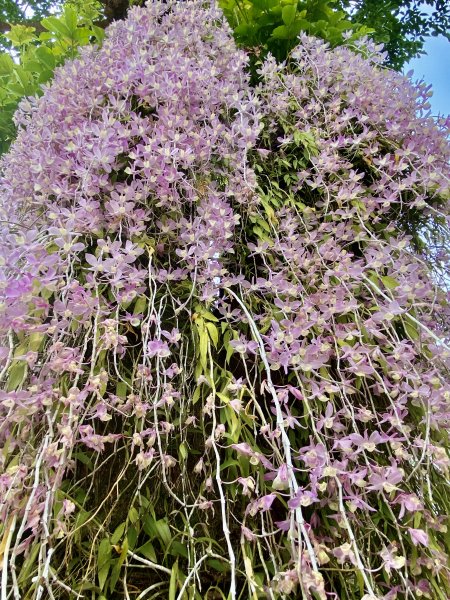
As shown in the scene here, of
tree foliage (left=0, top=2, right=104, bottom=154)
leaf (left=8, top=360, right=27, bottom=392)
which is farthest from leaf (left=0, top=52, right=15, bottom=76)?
leaf (left=8, top=360, right=27, bottom=392)

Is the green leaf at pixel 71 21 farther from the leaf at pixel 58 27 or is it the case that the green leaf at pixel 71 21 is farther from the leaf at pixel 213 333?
the leaf at pixel 213 333

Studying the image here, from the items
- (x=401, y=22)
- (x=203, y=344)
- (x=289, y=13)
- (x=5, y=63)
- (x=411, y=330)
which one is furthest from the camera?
(x=401, y=22)

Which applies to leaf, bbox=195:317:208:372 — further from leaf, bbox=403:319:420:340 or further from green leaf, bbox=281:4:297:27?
green leaf, bbox=281:4:297:27

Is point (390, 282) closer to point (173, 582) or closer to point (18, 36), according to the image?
point (173, 582)

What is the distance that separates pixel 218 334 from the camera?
79 cm

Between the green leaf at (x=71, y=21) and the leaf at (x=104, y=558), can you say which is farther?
the green leaf at (x=71, y=21)

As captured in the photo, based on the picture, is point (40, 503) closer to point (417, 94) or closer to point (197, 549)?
point (197, 549)

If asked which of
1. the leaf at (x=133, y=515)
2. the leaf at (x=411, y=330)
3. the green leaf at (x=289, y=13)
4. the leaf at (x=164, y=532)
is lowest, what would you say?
the leaf at (x=164, y=532)

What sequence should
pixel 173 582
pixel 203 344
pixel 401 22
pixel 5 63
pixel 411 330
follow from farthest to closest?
pixel 401 22
pixel 5 63
pixel 411 330
pixel 203 344
pixel 173 582

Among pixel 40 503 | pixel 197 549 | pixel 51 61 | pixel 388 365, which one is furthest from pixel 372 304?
pixel 51 61

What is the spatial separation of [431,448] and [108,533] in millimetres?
478

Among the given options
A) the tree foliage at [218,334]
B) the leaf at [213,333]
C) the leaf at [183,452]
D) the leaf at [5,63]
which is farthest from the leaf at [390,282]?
the leaf at [5,63]

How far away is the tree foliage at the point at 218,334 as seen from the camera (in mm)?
633

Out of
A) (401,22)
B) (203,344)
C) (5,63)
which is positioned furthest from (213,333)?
(401,22)
